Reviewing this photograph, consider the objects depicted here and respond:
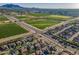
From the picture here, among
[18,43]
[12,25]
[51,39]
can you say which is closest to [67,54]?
[51,39]

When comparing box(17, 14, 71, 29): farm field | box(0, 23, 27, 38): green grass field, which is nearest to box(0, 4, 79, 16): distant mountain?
box(17, 14, 71, 29): farm field

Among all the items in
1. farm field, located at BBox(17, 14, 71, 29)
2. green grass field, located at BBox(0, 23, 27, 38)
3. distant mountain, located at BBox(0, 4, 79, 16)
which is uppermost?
distant mountain, located at BBox(0, 4, 79, 16)

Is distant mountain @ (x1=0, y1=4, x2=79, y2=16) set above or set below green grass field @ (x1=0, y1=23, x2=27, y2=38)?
above

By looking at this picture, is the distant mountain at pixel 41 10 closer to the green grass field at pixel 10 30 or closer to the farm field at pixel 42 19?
the farm field at pixel 42 19

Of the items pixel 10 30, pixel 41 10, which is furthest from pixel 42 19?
pixel 10 30

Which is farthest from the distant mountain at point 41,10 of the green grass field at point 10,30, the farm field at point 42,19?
the green grass field at point 10,30

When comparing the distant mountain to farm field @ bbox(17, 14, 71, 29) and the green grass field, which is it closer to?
farm field @ bbox(17, 14, 71, 29)
